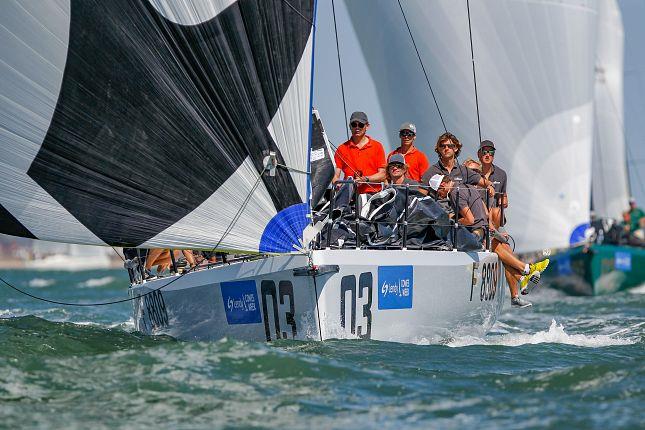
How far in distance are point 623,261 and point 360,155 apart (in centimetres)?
1190

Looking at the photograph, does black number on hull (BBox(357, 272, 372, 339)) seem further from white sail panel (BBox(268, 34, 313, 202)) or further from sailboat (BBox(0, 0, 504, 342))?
white sail panel (BBox(268, 34, 313, 202))

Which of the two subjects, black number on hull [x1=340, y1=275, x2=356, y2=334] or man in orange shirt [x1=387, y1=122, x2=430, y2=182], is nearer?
black number on hull [x1=340, y1=275, x2=356, y2=334]

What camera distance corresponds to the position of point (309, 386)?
5.57 meters

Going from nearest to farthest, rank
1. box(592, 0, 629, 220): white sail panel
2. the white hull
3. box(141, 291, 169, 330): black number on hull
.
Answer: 1. the white hull
2. box(141, 291, 169, 330): black number on hull
3. box(592, 0, 629, 220): white sail panel

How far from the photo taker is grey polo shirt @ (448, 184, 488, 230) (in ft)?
26.9

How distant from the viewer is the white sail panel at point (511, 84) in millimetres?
12273

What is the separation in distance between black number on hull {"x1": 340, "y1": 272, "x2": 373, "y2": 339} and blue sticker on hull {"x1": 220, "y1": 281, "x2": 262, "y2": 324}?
21.2 inches

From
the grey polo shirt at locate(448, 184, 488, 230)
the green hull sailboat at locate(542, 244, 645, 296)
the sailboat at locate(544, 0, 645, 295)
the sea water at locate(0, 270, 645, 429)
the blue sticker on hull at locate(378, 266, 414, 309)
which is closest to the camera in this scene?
the sea water at locate(0, 270, 645, 429)

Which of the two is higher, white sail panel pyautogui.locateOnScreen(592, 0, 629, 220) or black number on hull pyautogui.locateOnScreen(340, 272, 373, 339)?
white sail panel pyautogui.locateOnScreen(592, 0, 629, 220)

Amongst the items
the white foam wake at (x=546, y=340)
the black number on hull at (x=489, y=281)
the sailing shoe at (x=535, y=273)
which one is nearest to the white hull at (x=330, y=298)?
the white foam wake at (x=546, y=340)

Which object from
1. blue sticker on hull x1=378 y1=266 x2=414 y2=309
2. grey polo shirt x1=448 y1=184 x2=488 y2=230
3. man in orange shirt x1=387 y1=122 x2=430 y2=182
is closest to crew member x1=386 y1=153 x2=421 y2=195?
grey polo shirt x1=448 y1=184 x2=488 y2=230

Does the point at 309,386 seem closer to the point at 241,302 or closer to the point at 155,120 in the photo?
the point at 241,302

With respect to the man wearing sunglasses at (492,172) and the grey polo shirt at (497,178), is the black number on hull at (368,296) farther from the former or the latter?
the grey polo shirt at (497,178)

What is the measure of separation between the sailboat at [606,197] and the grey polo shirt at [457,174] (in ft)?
32.2
